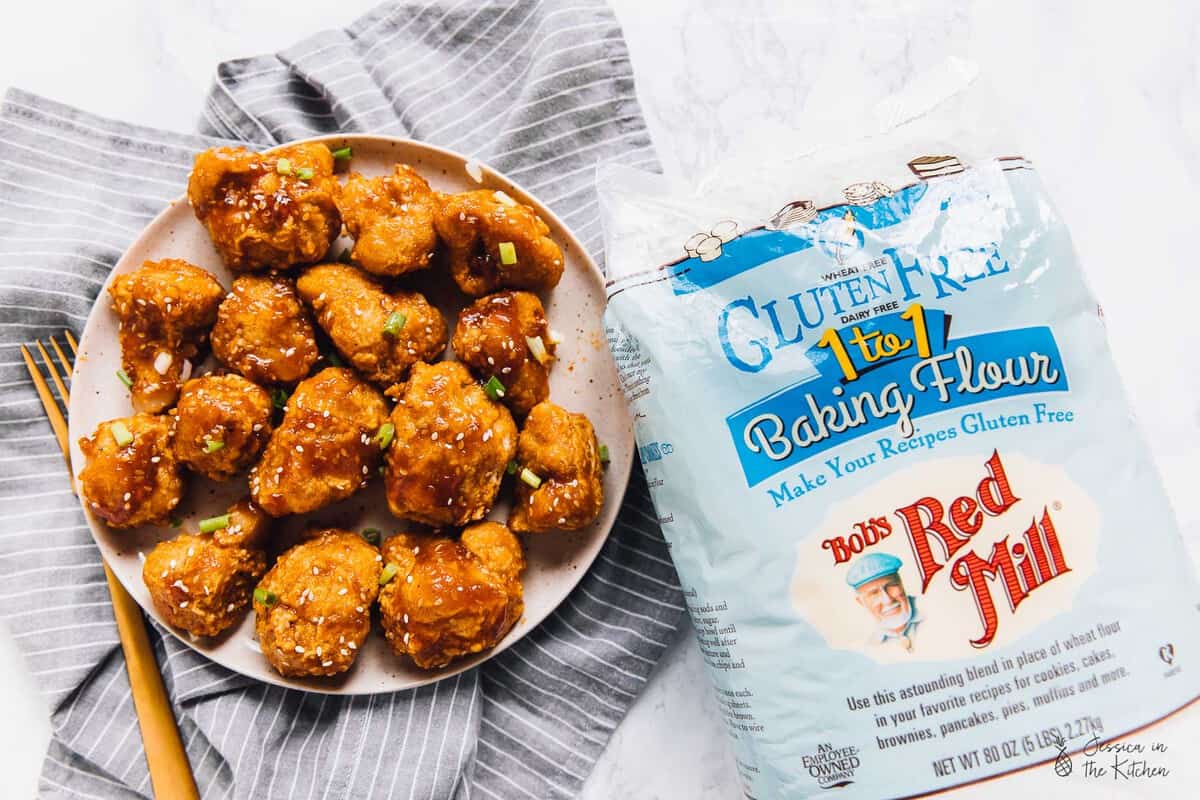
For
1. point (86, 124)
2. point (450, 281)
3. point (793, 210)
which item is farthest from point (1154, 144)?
point (86, 124)

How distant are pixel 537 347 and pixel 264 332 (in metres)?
0.62

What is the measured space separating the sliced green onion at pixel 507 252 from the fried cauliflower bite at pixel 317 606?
2.43 ft

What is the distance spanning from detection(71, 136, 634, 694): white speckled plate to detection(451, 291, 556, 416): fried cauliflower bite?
111 mm

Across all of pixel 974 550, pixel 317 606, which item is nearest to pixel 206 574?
pixel 317 606

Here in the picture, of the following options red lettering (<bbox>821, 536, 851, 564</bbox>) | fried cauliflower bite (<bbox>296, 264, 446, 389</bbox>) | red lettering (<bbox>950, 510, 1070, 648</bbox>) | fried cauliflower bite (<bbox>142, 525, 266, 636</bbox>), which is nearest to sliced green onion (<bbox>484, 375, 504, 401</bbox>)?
fried cauliflower bite (<bbox>296, 264, 446, 389</bbox>)

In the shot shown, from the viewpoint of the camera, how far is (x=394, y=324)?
204cm

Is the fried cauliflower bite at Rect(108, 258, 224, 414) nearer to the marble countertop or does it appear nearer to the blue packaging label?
the marble countertop

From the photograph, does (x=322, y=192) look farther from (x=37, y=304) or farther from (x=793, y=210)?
(x=793, y=210)

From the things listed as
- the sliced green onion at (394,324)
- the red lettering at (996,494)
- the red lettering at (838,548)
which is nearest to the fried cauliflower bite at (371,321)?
the sliced green onion at (394,324)

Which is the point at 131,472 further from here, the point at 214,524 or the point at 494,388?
the point at 494,388

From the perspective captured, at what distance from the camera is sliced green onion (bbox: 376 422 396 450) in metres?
2.06

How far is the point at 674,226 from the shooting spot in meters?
1.88

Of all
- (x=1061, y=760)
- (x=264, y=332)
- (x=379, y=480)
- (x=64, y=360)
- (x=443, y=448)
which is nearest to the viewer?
(x=1061, y=760)

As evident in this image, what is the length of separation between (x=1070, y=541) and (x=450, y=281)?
4.84 ft
